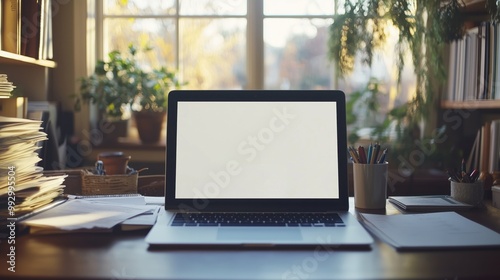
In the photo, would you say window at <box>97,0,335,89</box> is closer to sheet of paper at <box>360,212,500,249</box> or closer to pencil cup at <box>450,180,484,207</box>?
pencil cup at <box>450,180,484,207</box>

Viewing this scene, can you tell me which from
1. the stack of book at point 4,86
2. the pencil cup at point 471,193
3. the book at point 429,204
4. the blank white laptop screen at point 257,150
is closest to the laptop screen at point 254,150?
the blank white laptop screen at point 257,150

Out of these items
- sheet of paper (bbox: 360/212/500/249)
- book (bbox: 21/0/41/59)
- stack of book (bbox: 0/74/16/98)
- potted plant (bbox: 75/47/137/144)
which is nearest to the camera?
sheet of paper (bbox: 360/212/500/249)

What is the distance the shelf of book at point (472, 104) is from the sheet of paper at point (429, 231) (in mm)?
784

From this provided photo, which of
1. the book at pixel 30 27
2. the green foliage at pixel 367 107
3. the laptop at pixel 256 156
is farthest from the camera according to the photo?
the green foliage at pixel 367 107

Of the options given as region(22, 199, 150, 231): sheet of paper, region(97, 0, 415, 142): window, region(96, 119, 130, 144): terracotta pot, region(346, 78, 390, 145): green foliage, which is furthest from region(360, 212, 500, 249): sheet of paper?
region(96, 119, 130, 144): terracotta pot

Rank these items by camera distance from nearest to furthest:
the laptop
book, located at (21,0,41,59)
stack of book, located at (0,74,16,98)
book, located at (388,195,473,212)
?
1. the laptop
2. book, located at (388,195,473,212)
3. stack of book, located at (0,74,16,98)
4. book, located at (21,0,41,59)

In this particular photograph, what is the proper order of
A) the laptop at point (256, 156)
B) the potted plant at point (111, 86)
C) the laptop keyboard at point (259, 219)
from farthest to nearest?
the potted plant at point (111, 86)
the laptop at point (256, 156)
the laptop keyboard at point (259, 219)

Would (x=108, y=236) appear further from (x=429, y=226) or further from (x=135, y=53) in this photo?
(x=135, y=53)

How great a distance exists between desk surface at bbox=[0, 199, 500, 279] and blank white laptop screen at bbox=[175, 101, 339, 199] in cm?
26

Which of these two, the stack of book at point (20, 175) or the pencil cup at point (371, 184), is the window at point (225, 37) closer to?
the pencil cup at point (371, 184)

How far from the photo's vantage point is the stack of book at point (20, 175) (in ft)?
3.67

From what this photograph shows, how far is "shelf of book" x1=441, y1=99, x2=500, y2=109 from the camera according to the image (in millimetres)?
1853

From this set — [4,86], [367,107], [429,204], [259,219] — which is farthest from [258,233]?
[367,107]

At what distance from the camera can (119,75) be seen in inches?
99.9
